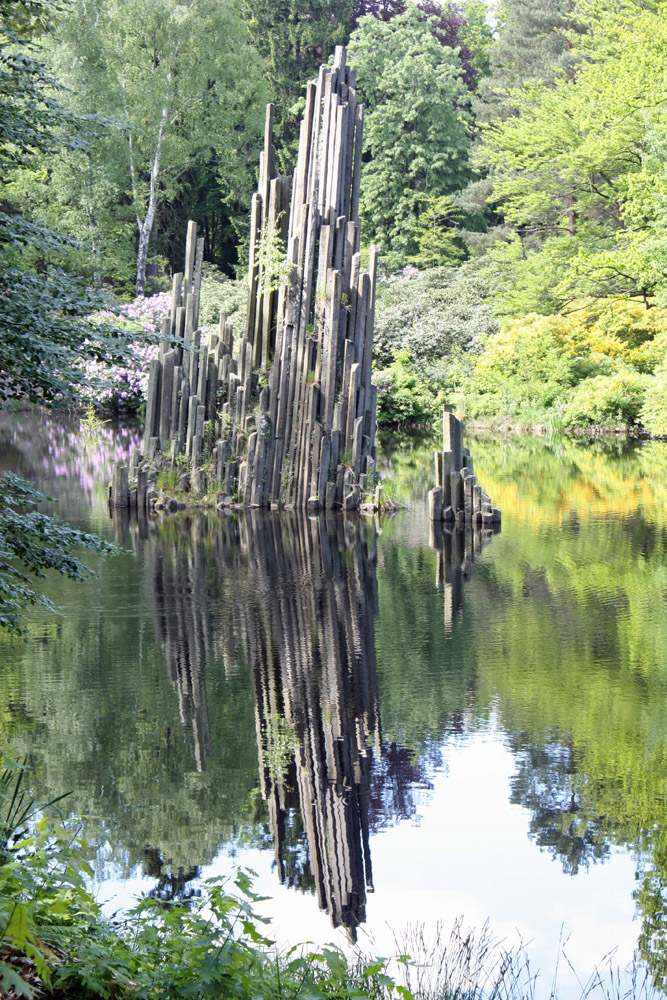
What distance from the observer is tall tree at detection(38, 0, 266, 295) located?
37969 millimetres

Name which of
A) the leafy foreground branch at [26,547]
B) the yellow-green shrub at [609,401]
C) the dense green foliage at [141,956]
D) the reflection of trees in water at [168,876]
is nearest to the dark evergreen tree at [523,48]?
the yellow-green shrub at [609,401]

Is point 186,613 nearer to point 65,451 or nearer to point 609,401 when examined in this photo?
point 65,451

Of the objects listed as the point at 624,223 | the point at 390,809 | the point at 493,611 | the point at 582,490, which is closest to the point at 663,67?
the point at 624,223

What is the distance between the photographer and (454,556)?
13.1 meters

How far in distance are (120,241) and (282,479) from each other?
27.9 metres

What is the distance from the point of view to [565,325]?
1341 inches

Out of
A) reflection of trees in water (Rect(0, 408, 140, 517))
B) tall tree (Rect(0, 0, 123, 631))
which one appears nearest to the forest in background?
reflection of trees in water (Rect(0, 408, 140, 517))

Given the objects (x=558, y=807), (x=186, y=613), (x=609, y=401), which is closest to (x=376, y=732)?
(x=558, y=807)

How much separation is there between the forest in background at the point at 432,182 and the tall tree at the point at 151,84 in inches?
3.4

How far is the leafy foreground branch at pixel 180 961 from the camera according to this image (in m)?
3.34

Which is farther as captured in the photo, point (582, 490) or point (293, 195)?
point (582, 490)

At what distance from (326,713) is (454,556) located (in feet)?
19.7

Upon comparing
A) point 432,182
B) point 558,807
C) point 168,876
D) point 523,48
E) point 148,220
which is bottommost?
point 168,876

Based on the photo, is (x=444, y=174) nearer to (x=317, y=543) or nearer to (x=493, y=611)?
(x=317, y=543)
